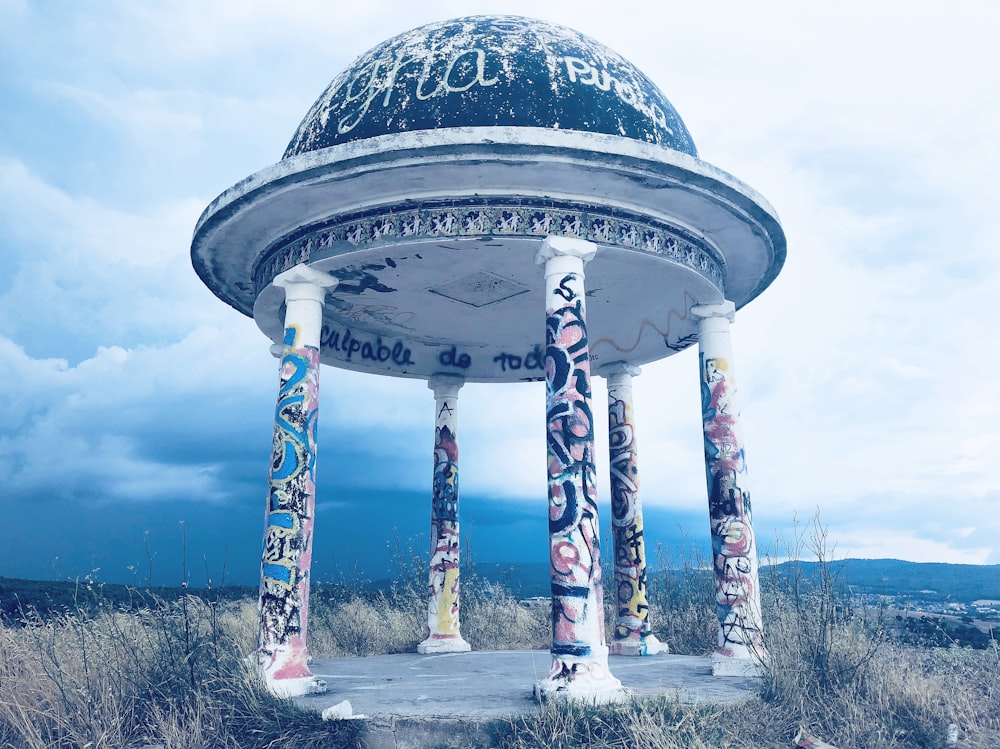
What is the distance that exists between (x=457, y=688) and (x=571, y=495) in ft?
10.3

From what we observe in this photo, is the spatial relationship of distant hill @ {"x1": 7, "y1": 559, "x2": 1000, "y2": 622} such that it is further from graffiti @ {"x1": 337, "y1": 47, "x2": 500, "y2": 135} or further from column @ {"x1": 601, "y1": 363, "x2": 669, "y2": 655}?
graffiti @ {"x1": 337, "y1": 47, "x2": 500, "y2": 135}

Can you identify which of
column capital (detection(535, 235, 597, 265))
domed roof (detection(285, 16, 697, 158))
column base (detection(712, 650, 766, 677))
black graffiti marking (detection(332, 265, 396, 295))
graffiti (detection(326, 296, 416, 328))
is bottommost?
column base (detection(712, 650, 766, 677))

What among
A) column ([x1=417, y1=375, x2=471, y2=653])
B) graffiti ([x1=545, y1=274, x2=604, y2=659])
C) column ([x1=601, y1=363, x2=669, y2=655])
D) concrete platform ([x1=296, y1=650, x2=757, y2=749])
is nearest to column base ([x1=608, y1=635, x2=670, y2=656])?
column ([x1=601, y1=363, x2=669, y2=655])

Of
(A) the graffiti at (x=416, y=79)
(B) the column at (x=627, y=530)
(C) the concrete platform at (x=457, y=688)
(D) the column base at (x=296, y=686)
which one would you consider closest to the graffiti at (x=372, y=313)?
(A) the graffiti at (x=416, y=79)

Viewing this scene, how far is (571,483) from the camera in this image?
31.4ft

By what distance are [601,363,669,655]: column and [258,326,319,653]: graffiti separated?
7.43 metres

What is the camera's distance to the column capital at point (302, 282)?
11.4 metres

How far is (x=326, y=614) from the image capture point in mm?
19781

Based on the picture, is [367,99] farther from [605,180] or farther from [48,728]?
[48,728]

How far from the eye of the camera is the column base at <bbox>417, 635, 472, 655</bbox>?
639 inches

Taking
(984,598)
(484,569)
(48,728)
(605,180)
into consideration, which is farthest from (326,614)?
(984,598)

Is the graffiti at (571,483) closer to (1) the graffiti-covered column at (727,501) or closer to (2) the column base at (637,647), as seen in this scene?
(1) the graffiti-covered column at (727,501)

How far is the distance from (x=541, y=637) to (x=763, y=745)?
37.1ft

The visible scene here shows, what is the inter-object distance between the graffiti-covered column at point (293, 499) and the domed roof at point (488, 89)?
2.60 m
